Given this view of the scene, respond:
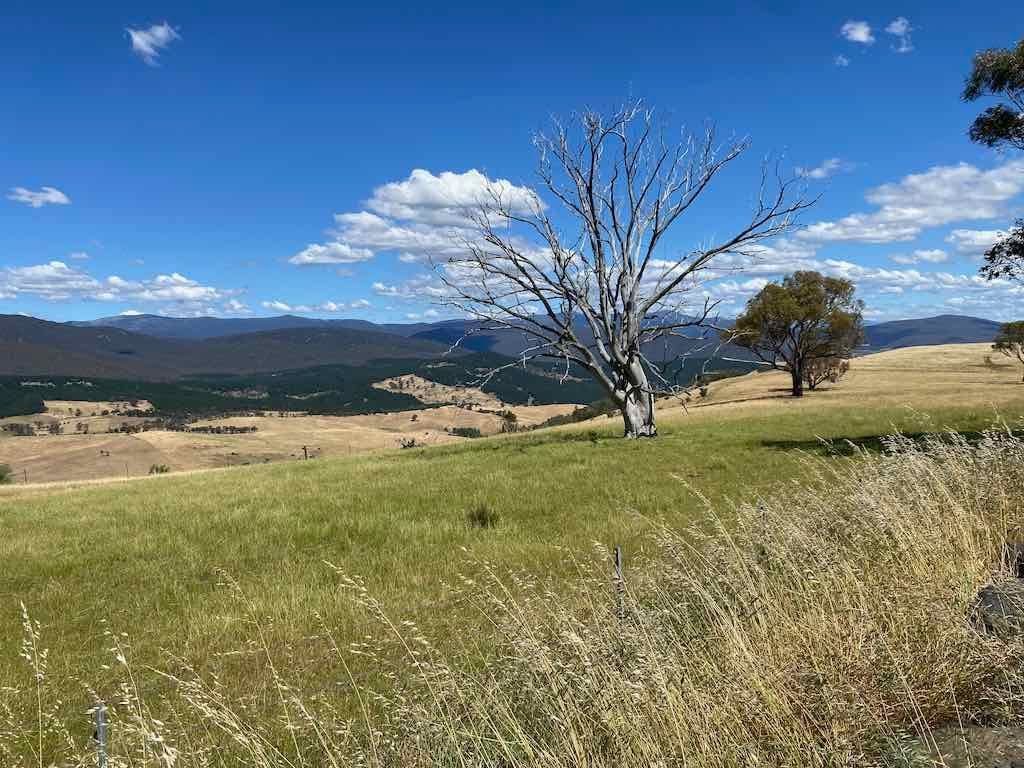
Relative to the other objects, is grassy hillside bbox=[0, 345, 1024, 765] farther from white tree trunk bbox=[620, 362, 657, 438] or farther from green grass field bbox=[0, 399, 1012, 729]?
white tree trunk bbox=[620, 362, 657, 438]

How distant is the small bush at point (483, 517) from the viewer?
13766 mm

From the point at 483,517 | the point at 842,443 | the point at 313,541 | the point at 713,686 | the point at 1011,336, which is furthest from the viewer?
the point at 1011,336

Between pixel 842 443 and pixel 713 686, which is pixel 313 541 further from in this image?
pixel 842 443

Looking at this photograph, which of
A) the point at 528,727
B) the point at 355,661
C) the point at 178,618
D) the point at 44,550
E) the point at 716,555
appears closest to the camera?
the point at 528,727

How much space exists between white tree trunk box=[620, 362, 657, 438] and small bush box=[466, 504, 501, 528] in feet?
46.8

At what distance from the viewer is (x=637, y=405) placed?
2850 cm

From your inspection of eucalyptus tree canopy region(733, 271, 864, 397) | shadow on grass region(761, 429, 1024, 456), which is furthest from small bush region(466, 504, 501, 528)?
eucalyptus tree canopy region(733, 271, 864, 397)

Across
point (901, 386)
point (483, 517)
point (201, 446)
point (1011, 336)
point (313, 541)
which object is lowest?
point (201, 446)

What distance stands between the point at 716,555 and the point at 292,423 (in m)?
162

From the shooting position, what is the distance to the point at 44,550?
43.4 feet

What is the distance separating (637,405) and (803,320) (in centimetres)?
3119

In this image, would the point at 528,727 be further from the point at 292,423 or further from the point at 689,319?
the point at 292,423

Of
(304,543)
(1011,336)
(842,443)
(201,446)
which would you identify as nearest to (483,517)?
(304,543)

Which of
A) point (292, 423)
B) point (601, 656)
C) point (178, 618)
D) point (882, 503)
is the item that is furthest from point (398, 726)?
point (292, 423)
